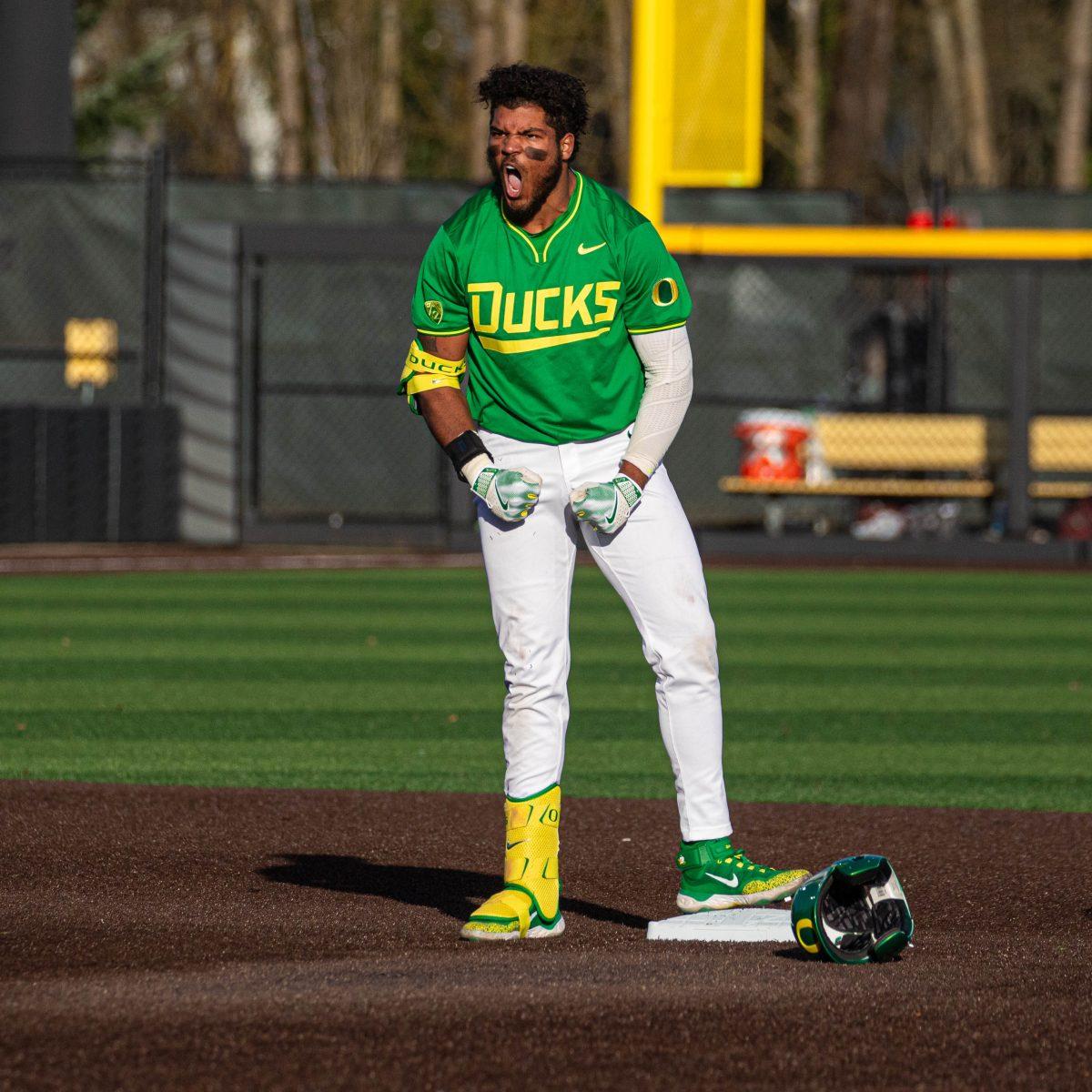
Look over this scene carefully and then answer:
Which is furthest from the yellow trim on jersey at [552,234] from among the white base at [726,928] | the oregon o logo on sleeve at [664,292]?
the white base at [726,928]

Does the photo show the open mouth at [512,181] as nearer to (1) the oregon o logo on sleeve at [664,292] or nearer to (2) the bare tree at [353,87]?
(1) the oregon o logo on sleeve at [664,292]

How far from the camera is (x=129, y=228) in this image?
21656 millimetres

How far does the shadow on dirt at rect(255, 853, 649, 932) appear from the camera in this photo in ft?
18.2

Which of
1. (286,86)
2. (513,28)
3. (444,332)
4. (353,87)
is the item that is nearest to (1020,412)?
(444,332)

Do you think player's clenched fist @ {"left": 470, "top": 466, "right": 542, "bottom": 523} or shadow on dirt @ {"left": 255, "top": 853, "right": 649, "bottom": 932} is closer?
player's clenched fist @ {"left": 470, "top": 466, "right": 542, "bottom": 523}

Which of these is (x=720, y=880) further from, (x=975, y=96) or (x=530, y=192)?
(x=975, y=96)

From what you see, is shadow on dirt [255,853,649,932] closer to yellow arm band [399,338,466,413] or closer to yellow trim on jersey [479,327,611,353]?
yellow arm band [399,338,466,413]

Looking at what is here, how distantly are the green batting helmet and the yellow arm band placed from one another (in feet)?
4.87

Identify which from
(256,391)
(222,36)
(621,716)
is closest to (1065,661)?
(621,716)

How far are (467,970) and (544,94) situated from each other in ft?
6.67

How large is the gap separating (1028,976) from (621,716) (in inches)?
197

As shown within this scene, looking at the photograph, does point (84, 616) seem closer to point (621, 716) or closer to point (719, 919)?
point (621, 716)

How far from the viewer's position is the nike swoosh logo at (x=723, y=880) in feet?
17.2

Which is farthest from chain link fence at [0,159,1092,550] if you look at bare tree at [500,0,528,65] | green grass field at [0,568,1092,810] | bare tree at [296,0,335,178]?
bare tree at [296,0,335,178]
